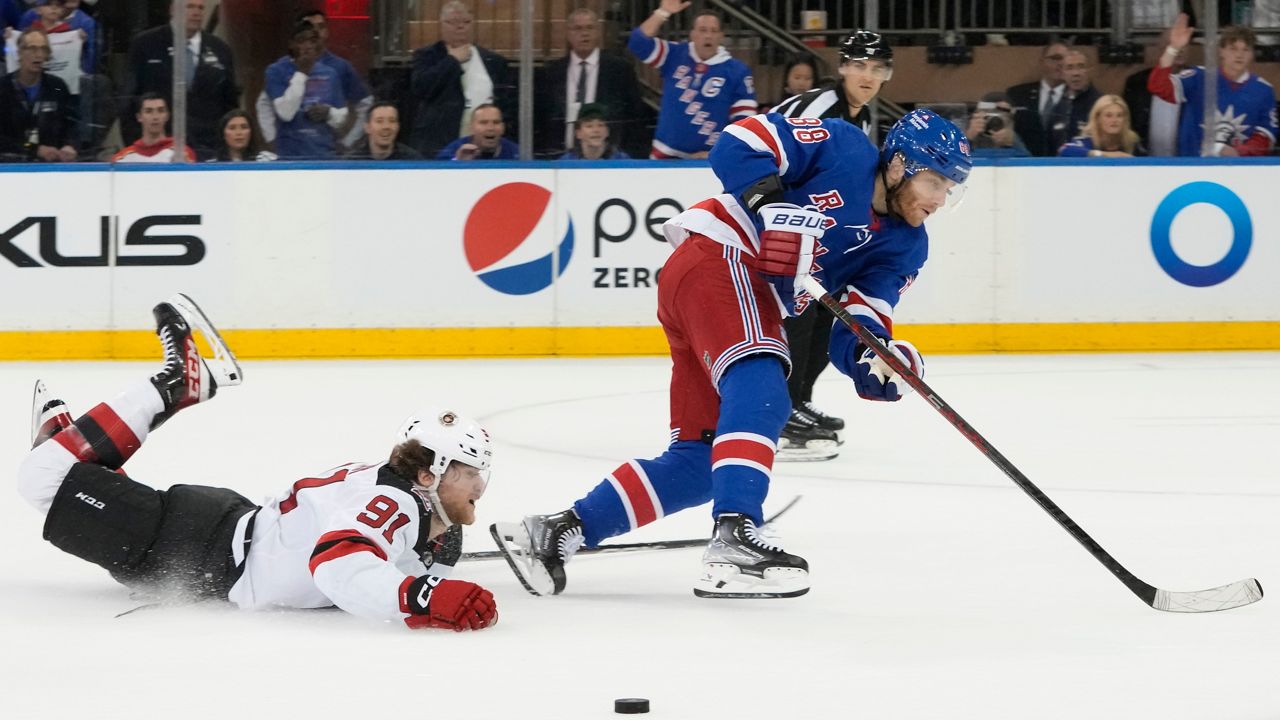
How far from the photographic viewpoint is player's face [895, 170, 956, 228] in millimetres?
3818

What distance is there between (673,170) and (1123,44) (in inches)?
85.1

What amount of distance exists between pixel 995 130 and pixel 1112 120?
21.3 inches

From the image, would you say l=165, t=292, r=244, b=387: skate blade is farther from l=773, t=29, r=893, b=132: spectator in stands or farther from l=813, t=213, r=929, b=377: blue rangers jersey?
l=773, t=29, r=893, b=132: spectator in stands

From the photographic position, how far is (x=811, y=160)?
3.88 meters

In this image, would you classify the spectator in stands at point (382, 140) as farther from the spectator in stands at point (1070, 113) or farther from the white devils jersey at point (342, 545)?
the white devils jersey at point (342, 545)

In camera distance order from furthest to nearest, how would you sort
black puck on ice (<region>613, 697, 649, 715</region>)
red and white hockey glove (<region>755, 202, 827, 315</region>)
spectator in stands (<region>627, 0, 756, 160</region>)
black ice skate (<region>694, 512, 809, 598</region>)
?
spectator in stands (<region>627, 0, 756, 160</region>), red and white hockey glove (<region>755, 202, 827, 315</region>), black ice skate (<region>694, 512, 809, 598</region>), black puck on ice (<region>613, 697, 649, 715</region>)

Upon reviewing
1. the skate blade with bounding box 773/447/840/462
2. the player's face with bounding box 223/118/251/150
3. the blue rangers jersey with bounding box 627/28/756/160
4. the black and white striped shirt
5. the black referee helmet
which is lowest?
the skate blade with bounding box 773/447/840/462

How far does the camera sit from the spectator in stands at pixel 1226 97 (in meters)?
8.47

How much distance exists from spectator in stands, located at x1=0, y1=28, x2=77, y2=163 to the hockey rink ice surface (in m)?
1.56

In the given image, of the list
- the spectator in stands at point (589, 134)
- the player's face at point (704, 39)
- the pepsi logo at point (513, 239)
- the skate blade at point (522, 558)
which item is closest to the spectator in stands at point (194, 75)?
the pepsi logo at point (513, 239)

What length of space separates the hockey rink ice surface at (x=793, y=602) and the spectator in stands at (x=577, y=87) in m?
1.78

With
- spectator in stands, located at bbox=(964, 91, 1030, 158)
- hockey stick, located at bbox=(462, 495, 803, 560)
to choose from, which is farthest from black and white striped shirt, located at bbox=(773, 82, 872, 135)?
spectator in stands, located at bbox=(964, 91, 1030, 158)

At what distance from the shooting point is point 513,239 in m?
8.22

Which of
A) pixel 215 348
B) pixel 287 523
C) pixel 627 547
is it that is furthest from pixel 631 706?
pixel 215 348
